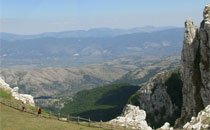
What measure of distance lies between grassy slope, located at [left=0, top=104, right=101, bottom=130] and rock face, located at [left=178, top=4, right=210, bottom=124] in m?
55.7

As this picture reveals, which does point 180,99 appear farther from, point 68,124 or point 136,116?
point 68,124

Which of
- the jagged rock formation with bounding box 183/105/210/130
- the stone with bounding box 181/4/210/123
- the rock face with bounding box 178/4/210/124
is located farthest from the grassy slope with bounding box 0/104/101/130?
the rock face with bounding box 178/4/210/124

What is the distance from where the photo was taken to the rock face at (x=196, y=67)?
333 feet

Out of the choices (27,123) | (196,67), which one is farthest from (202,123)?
(196,67)

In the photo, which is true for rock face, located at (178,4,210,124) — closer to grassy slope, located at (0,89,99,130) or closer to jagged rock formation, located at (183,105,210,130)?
jagged rock formation, located at (183,105,210,130)

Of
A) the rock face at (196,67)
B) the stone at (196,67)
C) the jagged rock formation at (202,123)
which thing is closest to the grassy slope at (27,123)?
the jagged rock formation at (202,123)

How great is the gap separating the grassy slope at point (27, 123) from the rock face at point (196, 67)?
183ft

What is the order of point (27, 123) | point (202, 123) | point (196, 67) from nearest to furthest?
point (202, 123) < point (27, 123) < point (196, 67)

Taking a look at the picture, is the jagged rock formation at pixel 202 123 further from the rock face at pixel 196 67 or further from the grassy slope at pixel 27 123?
the rock face at pixel 196 67

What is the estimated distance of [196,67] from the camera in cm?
11100

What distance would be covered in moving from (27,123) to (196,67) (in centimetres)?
7361

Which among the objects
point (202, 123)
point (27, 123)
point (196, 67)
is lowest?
point (27, 123)

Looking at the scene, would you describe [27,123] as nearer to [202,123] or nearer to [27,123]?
[27,123]

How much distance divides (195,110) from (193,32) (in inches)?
1277
